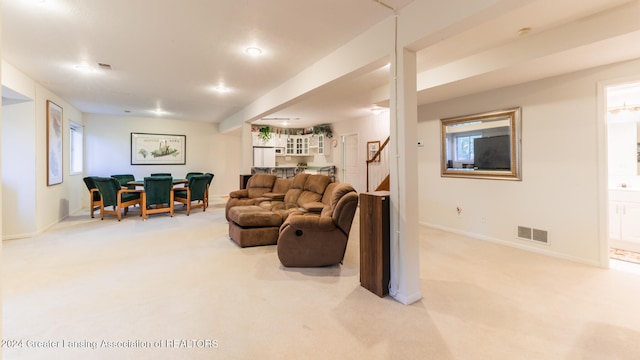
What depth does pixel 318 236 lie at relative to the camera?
10.9ft

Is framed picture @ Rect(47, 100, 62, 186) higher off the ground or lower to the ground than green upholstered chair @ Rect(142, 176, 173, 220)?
higher

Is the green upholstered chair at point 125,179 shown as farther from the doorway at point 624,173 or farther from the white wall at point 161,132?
the doorway at point 624,173

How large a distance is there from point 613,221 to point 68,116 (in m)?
9.51

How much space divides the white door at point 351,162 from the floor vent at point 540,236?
4.17m

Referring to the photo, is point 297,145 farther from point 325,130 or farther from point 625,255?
point 625,255

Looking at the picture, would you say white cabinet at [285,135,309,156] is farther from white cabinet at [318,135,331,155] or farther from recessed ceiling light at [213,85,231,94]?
recessed ceiling light at [213,85,231,94]

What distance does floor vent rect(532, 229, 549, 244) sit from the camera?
3830 mm

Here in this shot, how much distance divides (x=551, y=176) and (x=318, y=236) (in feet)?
9.83

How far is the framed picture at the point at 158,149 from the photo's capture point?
809 centimetres

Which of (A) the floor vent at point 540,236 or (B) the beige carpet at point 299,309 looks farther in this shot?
(A) the floor vent at point 540,236

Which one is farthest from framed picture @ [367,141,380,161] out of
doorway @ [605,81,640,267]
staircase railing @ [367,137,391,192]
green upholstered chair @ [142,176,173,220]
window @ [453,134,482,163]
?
green upholstered chair @ [142,176,173,220]

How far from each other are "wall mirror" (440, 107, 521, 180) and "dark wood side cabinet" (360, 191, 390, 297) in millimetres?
2395

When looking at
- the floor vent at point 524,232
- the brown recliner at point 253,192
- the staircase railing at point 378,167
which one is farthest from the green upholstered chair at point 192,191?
the floor vent at point 524,232

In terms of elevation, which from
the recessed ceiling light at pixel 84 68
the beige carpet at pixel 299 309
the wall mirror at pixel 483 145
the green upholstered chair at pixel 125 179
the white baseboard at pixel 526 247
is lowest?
the beige carpet at pixel 299 309
